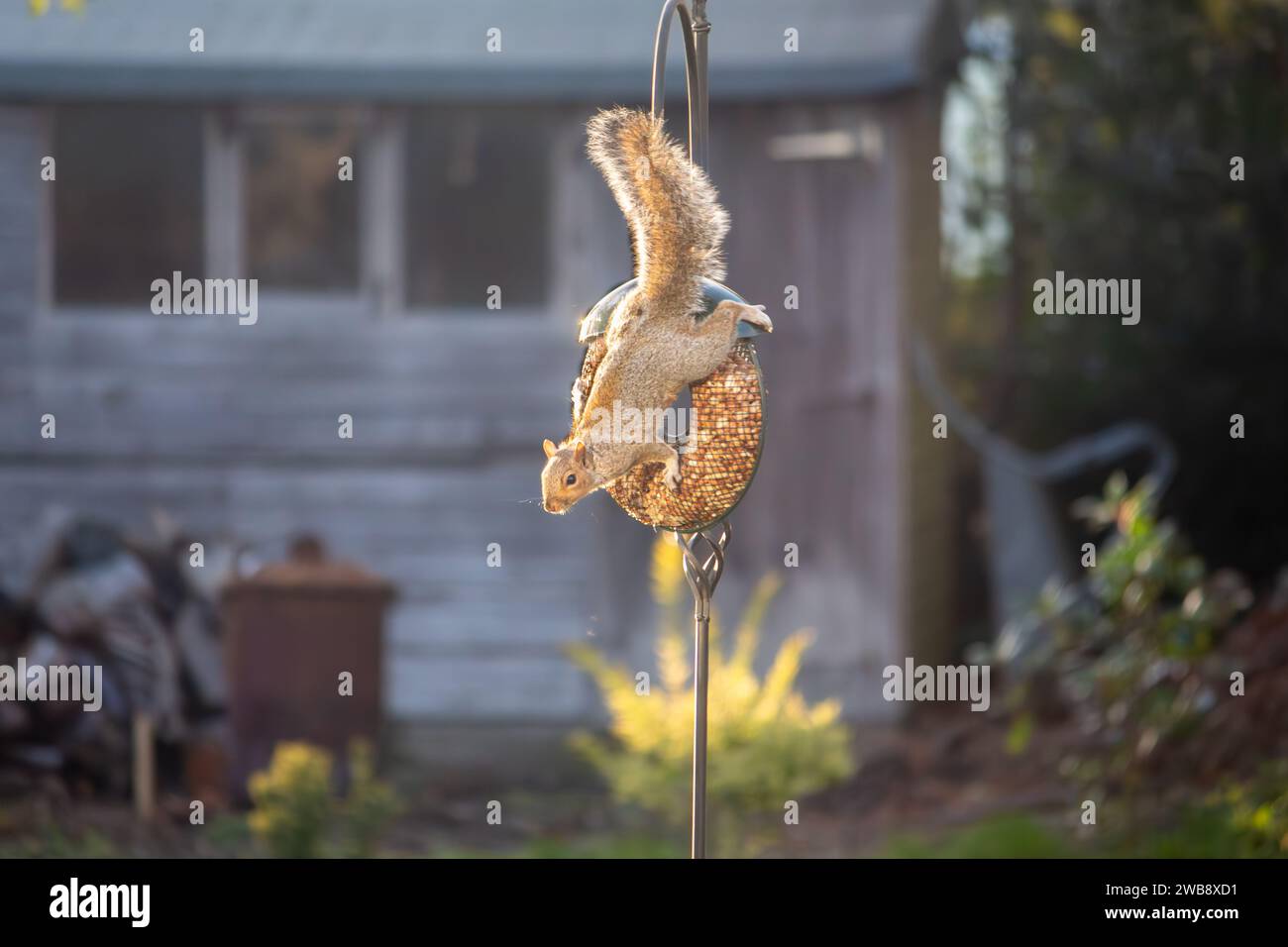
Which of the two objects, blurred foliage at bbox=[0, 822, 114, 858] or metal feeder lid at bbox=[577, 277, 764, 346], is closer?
metal feeder lid at bbox=[577, 277, 764, 346]

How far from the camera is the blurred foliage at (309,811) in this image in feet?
18.5

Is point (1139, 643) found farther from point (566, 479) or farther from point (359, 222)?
point (359, 222)

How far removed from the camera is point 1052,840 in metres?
5.69

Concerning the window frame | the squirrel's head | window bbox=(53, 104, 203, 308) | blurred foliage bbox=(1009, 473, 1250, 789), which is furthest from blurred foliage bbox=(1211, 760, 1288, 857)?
window bbox=(53, 104, 203, 308)

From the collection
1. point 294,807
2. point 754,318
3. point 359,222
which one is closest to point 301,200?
point 359,222

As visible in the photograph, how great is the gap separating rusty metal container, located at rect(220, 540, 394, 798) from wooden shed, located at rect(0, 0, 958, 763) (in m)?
0.39

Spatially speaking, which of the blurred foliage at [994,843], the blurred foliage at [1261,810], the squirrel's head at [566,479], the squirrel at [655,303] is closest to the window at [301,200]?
the blurred foliage at [994,843]

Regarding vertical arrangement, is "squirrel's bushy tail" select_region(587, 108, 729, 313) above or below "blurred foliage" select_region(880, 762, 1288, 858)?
above

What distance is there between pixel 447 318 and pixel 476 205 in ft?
1.92

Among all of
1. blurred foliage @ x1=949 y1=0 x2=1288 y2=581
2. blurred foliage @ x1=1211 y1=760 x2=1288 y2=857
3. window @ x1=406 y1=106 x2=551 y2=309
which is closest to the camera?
blurred foliage @ x1=1211 y1=760 x2=1288 y2=857

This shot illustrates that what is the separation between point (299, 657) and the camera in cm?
652

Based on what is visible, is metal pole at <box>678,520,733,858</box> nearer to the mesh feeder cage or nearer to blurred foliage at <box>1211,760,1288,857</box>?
the mesh feeder cage

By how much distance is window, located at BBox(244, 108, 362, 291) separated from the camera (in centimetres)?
702

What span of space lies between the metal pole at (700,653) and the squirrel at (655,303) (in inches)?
5.9
